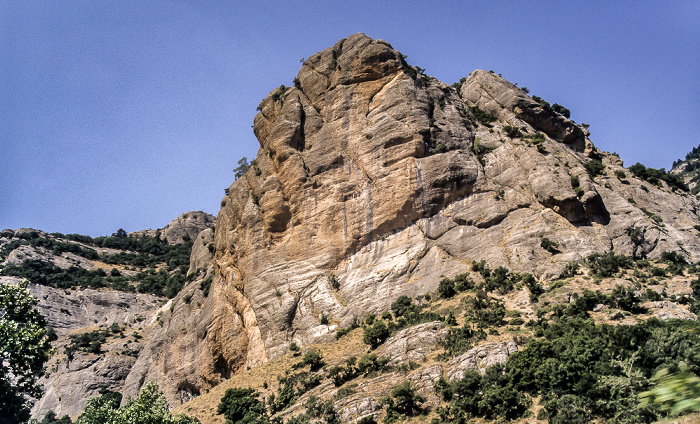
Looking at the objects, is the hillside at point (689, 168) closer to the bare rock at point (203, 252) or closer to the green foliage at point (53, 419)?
the bare rock at point (203, 252)

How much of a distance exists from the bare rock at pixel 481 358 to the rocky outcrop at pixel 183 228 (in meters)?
110

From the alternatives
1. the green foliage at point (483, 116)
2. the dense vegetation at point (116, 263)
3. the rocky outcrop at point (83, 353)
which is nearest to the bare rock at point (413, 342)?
the green foliage at point (483, 116)

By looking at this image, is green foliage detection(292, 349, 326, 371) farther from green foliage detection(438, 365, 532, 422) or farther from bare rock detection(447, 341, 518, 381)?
green foliage detection(438, 365, 532, 422)

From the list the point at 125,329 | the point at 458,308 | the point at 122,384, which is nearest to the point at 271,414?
the point at 458,308

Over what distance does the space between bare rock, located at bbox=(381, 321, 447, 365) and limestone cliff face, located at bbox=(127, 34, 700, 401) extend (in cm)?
816

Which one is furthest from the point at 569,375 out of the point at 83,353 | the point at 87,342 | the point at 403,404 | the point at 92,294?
the point at 92,294

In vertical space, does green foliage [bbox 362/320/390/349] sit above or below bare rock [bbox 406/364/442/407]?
above

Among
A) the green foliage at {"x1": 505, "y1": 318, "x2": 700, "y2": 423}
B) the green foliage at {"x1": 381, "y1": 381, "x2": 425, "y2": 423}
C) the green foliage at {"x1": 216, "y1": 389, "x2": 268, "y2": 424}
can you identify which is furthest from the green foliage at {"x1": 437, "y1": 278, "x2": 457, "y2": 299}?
the green foliage at {"x1": 216, "y1": 389, "x2": 268, "y2": 424}

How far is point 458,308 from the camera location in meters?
39.1

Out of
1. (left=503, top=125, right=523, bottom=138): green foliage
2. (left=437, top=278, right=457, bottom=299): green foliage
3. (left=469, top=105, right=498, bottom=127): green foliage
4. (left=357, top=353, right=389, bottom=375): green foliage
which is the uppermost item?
(left=469, top=105, right=498, bottom=127): green foliage

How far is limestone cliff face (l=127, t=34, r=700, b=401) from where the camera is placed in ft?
149

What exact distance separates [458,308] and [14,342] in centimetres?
3076

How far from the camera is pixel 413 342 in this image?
116ft

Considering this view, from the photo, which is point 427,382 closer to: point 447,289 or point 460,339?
point 460,339
